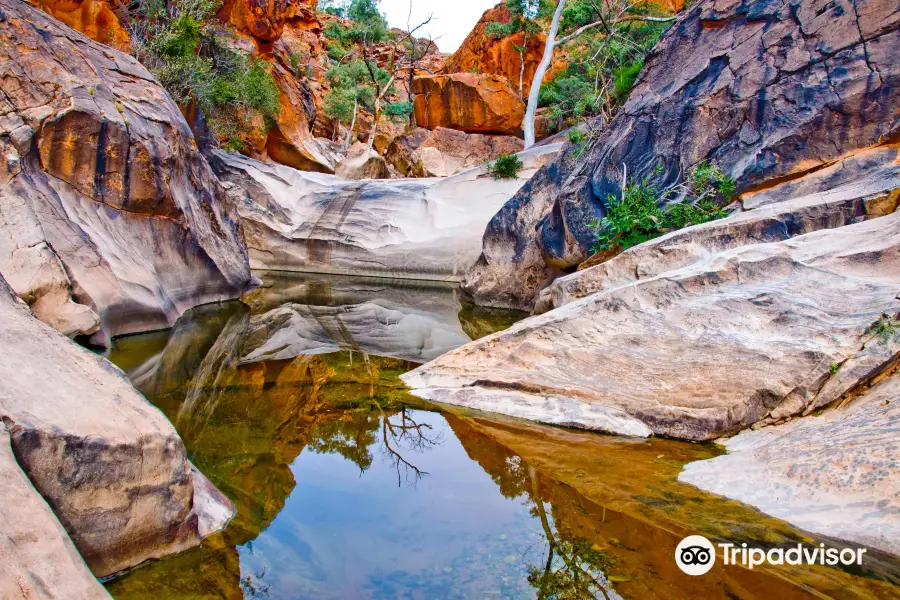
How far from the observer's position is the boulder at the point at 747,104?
24.7ft

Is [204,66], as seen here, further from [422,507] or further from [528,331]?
[422,507]

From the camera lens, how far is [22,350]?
3.07m

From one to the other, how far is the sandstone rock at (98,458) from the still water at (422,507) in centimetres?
14

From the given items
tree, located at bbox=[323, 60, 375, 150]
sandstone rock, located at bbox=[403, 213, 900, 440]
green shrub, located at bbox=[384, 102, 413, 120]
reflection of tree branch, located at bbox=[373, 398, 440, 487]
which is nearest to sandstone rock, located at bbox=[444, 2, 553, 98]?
green shrub, located at bbox=[384, 102, 413, 120]

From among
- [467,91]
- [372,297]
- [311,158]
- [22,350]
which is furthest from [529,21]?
[22,350]

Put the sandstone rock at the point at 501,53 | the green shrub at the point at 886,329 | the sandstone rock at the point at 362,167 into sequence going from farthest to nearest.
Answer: the sandstone rock at the point at 501,53 → the sandstone rock at the point at 362,167 → the green shrub at the point at 886,329

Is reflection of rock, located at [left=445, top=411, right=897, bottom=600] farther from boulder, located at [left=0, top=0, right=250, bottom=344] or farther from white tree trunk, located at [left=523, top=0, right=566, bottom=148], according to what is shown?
white tree trunk, located at [left=523, top=0, right=566, bottom=148]

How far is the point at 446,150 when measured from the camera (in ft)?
90.2

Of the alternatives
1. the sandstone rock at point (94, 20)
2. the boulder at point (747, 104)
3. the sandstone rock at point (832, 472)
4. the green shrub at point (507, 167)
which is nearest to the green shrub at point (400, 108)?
the green shrub at point (507, 167)

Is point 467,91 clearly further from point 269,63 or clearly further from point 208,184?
point 208,184

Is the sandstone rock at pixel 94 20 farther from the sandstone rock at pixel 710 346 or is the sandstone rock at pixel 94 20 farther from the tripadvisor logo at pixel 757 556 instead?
the tripadvisor logo at pixel 757 556

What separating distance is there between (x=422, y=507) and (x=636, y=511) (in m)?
1.24

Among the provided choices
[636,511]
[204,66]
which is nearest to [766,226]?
[636,511]

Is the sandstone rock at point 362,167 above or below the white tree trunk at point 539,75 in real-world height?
below
